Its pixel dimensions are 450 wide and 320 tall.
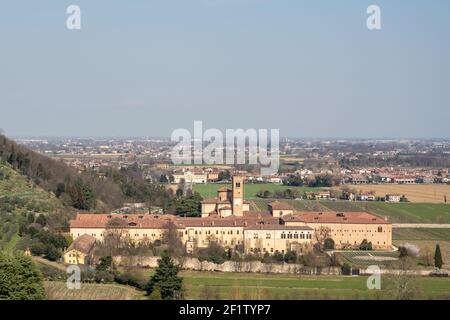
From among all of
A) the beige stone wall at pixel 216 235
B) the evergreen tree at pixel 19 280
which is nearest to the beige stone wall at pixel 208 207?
the beige stone wall at pixel 216 235

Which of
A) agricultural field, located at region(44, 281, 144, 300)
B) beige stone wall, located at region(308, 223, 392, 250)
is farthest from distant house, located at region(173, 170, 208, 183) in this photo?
agricultural field, located at region(44, 281, 144, 300)

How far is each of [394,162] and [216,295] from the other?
2618 inches

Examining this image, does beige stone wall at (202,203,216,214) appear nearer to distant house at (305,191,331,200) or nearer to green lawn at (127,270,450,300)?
green lawn at (127,270,450,300)

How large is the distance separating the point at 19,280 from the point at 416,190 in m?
39.9

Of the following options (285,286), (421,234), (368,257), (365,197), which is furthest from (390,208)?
(285,286)

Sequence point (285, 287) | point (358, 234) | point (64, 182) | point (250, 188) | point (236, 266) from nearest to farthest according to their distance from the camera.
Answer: point (285, 287) < point (236, 266) < point (358, 234) < point (64, 182) < point (250, 188)

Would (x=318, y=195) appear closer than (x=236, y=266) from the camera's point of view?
No

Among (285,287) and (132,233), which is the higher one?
(132,233)

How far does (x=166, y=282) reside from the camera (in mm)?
15766

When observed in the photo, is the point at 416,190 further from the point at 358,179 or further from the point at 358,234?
→ the point at 358,234

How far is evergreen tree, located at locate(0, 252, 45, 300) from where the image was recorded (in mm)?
13836

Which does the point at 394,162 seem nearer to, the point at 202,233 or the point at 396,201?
the point at 396,201

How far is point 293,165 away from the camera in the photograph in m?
67.9
